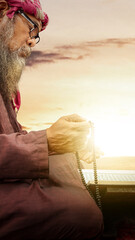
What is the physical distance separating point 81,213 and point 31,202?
0.23 m

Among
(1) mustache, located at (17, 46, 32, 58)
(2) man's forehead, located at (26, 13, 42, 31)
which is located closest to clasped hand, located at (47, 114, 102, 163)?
(1) mustache, located at (17, 46, 32, 58)

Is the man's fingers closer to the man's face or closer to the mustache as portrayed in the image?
the man's face

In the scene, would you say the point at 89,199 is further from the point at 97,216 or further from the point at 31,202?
the point at 31,202

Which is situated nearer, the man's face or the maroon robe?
the maroon robe

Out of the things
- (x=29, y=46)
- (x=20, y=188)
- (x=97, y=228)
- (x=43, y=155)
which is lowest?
(x=97, y=228)

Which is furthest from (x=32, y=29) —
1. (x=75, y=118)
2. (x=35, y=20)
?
(x=75, y=118)

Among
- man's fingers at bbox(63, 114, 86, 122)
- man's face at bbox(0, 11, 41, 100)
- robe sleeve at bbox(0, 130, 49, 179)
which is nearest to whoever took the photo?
robe sleeve at bbox(0, 130, 49, 179)

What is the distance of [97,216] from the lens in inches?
46.4

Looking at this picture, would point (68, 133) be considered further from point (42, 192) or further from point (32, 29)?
point (32, 29)

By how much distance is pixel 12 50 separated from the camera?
5.82 ft

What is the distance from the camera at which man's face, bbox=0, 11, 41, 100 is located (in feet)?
5.75

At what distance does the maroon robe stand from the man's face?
0.72m

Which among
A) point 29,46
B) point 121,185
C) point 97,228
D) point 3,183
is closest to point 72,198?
point 97,228

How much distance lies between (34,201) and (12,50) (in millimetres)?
1115
